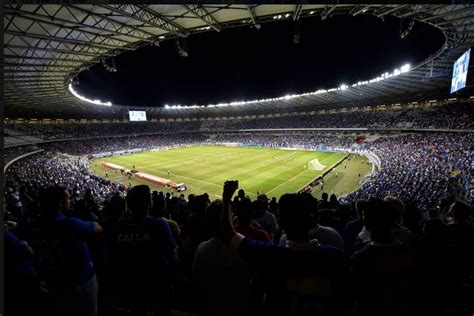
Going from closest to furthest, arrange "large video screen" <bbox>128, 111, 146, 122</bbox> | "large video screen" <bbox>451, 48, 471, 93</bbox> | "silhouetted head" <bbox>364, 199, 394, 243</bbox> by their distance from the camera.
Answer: "silhouetted head" <bbox>364, 199, 394, 243</bbox> → "large video screen" <bbox>451, 48, 471, 93</bbox> → "large video screen" <bbox>128, 111, 146, 122</bbox>

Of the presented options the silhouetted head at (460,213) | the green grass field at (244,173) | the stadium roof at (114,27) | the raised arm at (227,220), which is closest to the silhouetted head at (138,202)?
the raised arm at (227,220)

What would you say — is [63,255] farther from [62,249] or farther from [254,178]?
[254,178]

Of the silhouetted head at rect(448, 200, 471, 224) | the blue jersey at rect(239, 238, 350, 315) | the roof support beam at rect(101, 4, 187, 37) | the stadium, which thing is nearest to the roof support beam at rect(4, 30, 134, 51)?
the stadium

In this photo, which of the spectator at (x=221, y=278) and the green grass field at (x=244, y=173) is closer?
the spectator at (x=221, y=278)

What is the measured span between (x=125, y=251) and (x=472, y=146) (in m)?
41.5

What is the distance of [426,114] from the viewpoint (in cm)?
4828

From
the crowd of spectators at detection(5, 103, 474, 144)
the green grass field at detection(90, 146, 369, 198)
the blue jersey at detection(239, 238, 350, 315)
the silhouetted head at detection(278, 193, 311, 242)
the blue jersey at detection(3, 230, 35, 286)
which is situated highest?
the crowd of spectators at detection(5, 103, 474, 144)

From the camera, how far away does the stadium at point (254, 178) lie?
2244 millimetres

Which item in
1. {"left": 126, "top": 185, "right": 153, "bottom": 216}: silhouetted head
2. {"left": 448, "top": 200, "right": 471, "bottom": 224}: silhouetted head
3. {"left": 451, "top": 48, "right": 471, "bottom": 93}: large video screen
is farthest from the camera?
{"left": 451, "top": 48, "right": 471, "bottom": 93}: large video screen

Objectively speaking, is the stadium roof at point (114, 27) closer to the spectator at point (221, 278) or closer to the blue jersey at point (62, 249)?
the spectator at point (221, 278)

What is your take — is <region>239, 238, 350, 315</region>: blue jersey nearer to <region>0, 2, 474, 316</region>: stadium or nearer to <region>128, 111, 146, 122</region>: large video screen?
<region>0, 2, 474, 316</region>: stadium

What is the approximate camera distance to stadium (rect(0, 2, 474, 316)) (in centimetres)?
224

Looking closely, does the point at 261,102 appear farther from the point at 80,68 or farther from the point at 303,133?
the point at 80,68

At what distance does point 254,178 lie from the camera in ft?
104
